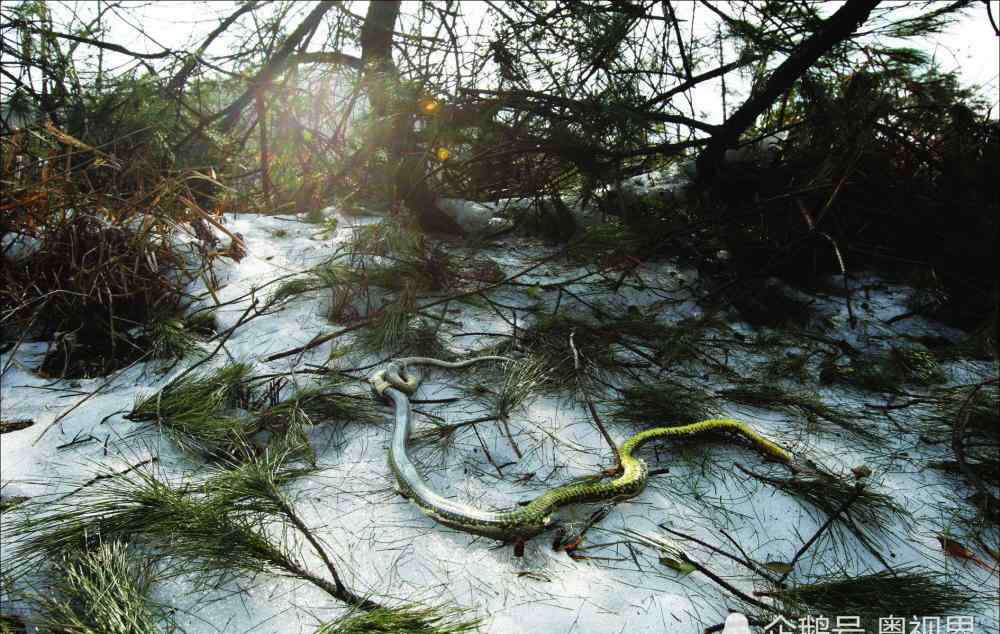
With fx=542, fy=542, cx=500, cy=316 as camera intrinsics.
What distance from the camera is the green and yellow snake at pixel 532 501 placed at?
4.43 feet

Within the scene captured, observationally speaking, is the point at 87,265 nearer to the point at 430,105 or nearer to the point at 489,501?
the point at 430,105

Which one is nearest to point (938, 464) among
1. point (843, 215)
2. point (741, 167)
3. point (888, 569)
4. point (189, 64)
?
point (888, 569)

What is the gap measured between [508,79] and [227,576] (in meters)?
2.70

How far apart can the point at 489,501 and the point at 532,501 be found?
131 millimetres

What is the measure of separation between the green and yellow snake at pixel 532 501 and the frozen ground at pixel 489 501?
38mm

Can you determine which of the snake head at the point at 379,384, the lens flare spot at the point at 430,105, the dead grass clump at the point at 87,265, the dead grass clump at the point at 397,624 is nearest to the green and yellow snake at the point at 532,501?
the snake head at the point at 379,384

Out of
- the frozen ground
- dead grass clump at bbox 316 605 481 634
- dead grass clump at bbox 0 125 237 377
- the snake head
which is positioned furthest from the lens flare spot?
dead grass clump at bbox 316 605 481 634

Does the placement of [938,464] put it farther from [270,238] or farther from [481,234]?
[270,238]

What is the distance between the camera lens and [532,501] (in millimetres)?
1425

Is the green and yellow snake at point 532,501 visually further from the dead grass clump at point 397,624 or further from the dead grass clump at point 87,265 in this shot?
the dead grass clump at point 87,265

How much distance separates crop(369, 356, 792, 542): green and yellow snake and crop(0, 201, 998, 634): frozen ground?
0.12 feet

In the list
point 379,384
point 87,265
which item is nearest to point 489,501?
point 379,384

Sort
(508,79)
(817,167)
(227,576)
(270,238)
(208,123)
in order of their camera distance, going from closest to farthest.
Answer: (227,576), (817,167), (508,79), (270,238), (208,123)

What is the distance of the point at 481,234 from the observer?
3.61m
